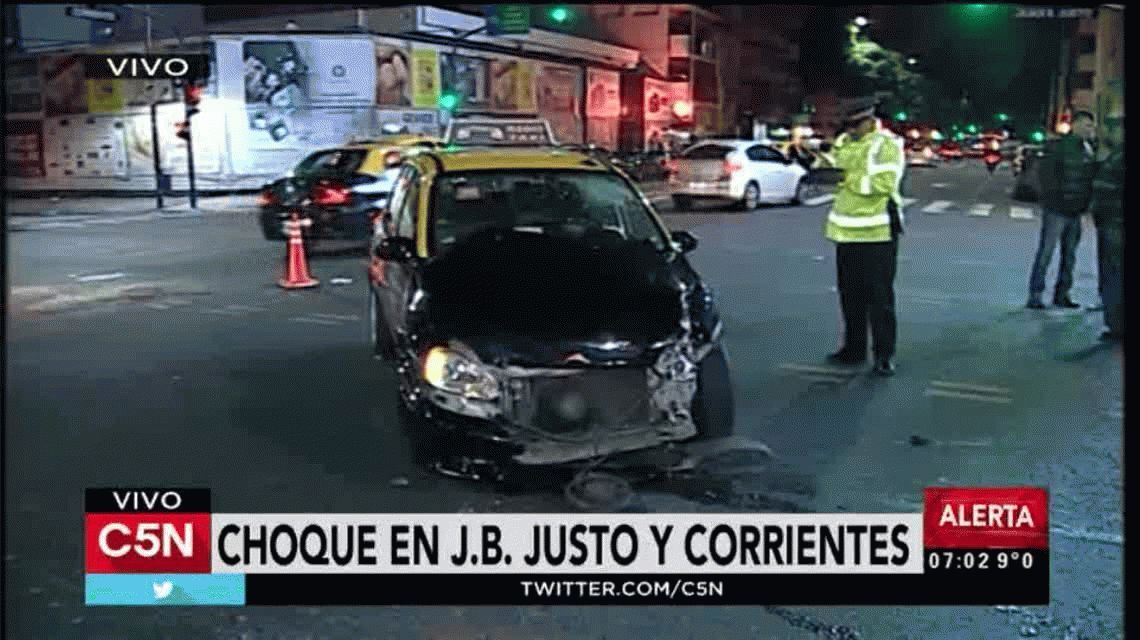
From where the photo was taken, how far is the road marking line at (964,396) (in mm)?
4289

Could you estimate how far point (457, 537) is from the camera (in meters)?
2.58

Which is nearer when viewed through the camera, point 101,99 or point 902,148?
point 101,99

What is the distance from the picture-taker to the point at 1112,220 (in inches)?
146

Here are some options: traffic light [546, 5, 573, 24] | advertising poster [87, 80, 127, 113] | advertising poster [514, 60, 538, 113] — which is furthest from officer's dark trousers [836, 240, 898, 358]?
advertising poster [87, 80, 127, 113]

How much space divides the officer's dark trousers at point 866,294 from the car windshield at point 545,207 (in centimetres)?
A: 90

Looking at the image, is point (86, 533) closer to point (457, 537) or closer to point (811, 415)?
point (457, 537)

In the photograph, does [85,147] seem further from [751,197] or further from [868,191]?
[868,191]

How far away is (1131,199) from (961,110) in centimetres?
150

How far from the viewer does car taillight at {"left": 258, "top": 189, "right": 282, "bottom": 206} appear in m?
5.39

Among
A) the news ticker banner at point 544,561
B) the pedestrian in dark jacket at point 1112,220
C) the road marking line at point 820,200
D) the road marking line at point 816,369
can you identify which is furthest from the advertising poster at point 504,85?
the news ticker banner at point 544,561

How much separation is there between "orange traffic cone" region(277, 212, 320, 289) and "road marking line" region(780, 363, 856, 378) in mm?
2525

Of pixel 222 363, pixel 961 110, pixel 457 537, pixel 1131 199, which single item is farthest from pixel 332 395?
pixel 1131 199

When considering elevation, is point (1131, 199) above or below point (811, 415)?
above

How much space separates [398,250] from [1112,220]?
2326mm
